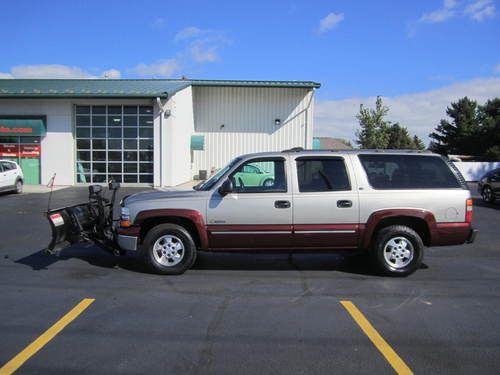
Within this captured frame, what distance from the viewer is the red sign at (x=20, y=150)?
23.0 metres

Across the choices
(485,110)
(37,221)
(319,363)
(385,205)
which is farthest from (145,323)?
(485,110)

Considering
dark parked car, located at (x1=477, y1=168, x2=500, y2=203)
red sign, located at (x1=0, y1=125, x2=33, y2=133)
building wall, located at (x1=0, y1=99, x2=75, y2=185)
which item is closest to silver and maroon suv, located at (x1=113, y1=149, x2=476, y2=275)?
dark parked car, located at (x1=477, y1=168, x2=500, y2=203)

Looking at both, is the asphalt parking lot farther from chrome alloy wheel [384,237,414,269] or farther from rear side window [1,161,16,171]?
rear side window [1,161,16,171]

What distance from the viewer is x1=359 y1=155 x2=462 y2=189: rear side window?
679cm

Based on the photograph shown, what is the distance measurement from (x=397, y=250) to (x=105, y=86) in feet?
69.4

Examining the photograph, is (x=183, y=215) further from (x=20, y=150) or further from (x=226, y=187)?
(x=20, y=150)

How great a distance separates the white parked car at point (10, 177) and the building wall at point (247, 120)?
38.5 ft

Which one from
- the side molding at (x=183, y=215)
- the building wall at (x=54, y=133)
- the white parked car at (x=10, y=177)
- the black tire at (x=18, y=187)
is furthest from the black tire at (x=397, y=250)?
the building wall at (x=54, y=133)

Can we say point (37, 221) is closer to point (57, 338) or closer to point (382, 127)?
point (57, 338)

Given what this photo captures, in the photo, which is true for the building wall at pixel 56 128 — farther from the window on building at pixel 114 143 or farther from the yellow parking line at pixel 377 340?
the yellow parking line at pixel 377 340

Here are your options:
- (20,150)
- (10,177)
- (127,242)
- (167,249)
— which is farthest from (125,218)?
(20,150)

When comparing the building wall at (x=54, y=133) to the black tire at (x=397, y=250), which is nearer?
the black tire at (x=397, y=250)

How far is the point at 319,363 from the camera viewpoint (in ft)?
12.7

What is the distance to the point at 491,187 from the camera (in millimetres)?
17609
